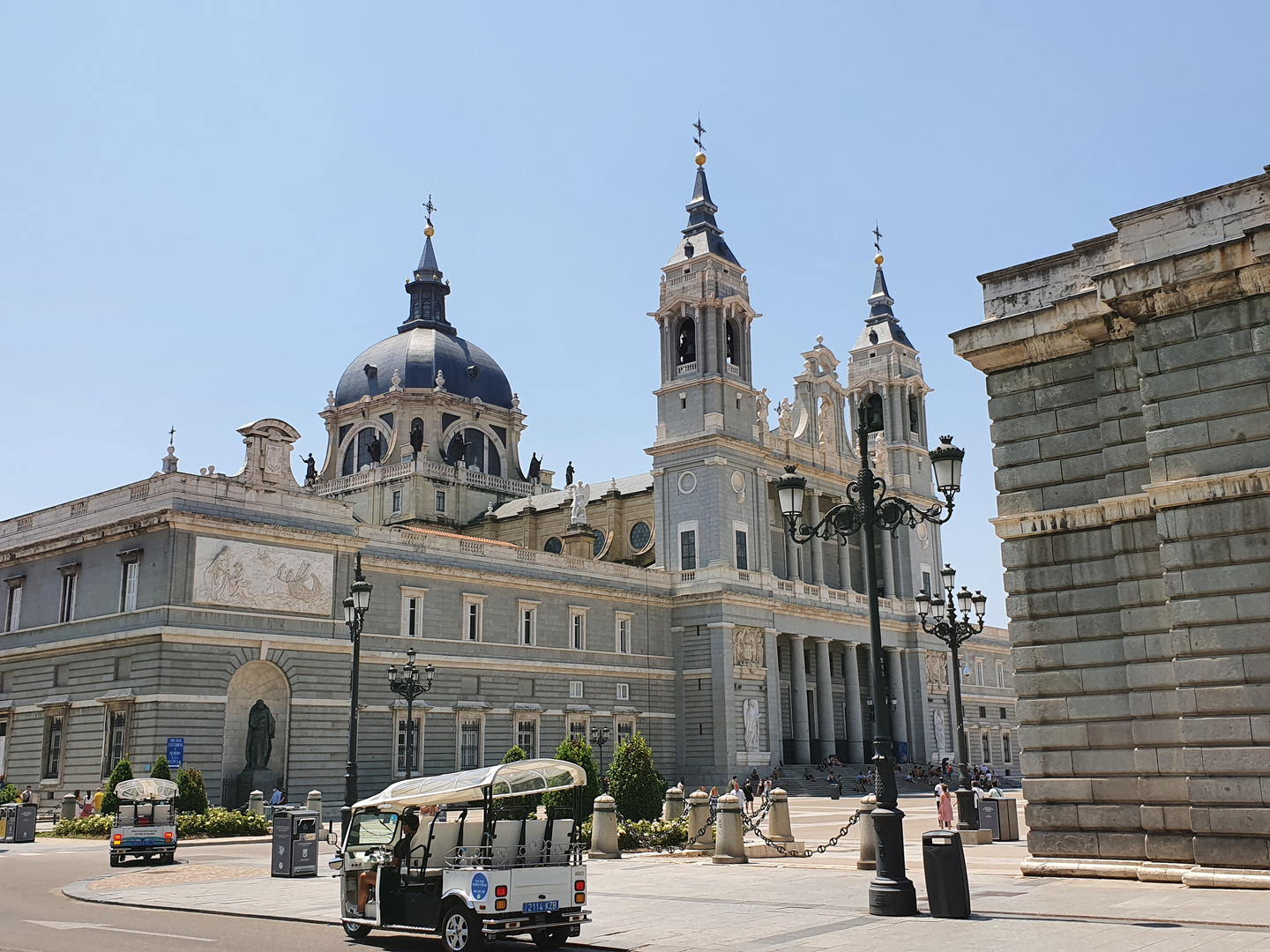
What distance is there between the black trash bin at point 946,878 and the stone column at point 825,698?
4969cm

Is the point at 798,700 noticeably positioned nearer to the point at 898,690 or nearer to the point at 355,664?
the point at 898,690

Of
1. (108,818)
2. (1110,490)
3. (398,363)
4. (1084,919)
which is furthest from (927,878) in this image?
(398,363)

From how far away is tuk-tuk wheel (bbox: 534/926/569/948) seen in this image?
1328 centimetres

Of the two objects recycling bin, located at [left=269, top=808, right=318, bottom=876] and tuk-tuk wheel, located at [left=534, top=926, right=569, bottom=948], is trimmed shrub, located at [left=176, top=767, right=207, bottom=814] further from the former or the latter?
tuk-tuk wheel, located at [left=534, top=926, right=569, bottom=948]

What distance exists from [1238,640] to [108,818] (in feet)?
100

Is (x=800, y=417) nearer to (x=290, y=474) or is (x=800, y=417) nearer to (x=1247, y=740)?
(x=290, y=474)

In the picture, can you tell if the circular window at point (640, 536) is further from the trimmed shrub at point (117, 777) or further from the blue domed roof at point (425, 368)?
the trimmed shrub at point (117, 777)

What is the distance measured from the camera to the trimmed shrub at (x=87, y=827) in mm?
33500

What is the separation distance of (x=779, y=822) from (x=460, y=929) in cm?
1320

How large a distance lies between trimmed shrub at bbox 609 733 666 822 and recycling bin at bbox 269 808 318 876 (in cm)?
779

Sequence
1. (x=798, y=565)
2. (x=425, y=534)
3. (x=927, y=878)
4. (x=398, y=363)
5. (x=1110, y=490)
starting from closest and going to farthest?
(x=927, y=878)
(x=1110, y=490)
(x=425, y=534)
(x=798, y=565)
(x=398, y=363)

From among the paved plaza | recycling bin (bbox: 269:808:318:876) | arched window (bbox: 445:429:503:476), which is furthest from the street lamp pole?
arched window (bbox: 445:429:503:476)

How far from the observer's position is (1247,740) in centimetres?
1427

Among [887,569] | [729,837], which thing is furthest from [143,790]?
[887,569]
